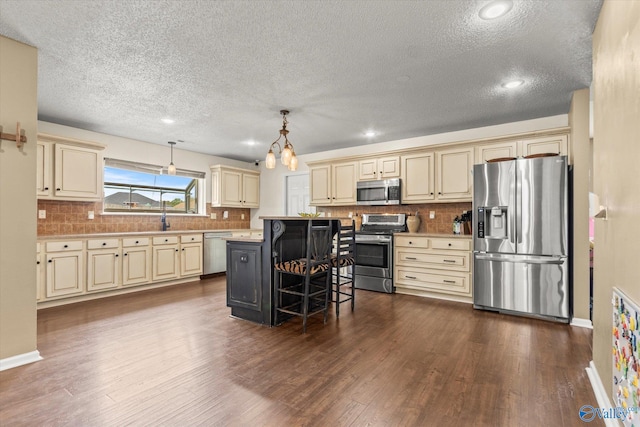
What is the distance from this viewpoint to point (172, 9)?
2.01 metres

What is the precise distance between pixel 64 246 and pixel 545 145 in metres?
6.17

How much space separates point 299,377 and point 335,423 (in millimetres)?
537

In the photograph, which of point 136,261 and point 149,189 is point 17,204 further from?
point 149,189

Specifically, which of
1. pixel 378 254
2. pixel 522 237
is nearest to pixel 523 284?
pixel 522 237

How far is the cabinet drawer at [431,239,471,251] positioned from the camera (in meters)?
4.13

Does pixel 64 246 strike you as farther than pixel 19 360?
Yes

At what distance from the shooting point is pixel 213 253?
588 centimetres

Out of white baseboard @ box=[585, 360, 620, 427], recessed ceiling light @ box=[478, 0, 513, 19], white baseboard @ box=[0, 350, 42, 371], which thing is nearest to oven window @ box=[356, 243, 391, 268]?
white baseboard @ box=[585, 360, 620, 427]

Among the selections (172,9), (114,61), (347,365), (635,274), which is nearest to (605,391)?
(635,274)

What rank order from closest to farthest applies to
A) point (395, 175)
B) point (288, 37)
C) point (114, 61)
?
point (288, 37), point (114, 61), point (395, 175)

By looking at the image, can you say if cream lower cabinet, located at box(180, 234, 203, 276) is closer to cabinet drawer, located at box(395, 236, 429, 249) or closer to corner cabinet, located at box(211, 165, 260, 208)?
corner cabinet, located at box(211, 165, 260, 208)

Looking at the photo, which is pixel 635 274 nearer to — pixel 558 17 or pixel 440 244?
pixel 558 17

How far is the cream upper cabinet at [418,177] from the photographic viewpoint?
4699 millimetres

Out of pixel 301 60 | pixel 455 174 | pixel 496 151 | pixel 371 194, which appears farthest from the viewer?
pixel 371 194
